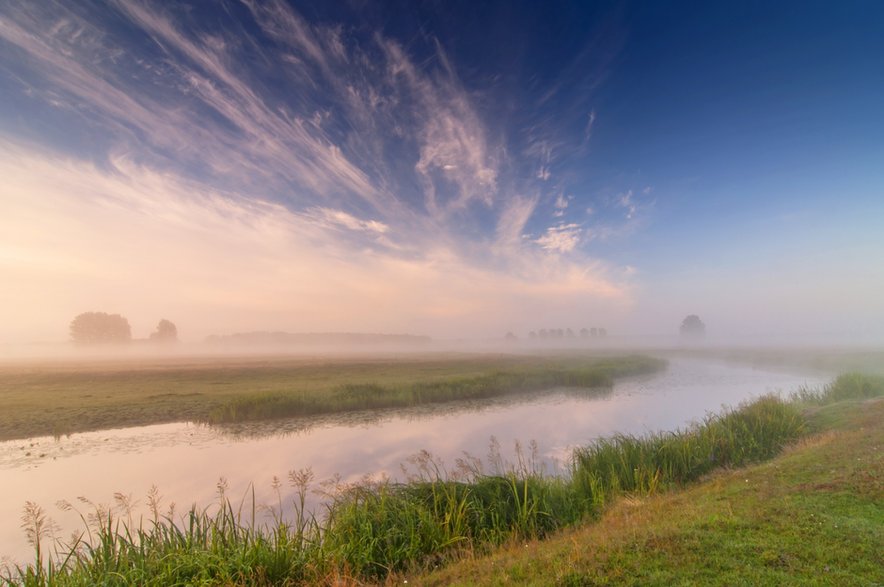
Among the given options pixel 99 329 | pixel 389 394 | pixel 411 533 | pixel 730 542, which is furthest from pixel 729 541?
pixel 99 329

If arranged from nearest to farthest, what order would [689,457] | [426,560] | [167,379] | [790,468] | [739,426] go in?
[426,560] → [790,468] → [689,457] → [739,426] → [167,379]

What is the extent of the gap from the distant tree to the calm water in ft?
486

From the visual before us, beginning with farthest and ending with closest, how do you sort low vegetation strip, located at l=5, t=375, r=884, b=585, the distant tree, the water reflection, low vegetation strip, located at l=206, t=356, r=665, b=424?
the distant tree, low vegetation strip, located at l=206, t=356, r=665, b=424, the water reflection, low vegetation strip, located at l=5, t=375, r=884, b=585

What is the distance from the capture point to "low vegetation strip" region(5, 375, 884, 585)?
21.4 feet

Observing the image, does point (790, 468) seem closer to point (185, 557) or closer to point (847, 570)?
point (847, 570)

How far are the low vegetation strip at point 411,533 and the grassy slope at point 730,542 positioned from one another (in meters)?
0.07

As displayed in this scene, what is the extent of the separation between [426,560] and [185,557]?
4621 millimetres

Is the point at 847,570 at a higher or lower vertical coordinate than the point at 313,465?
higher

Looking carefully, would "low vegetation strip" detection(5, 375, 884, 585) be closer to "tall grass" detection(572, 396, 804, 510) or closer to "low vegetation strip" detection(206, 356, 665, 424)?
"tall grass" detection(572, 396, 804, 510)

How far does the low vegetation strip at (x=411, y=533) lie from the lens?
21.4 feet

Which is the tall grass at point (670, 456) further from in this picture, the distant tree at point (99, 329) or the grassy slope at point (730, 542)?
the distant tree at point (99, 329)

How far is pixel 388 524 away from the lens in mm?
9047

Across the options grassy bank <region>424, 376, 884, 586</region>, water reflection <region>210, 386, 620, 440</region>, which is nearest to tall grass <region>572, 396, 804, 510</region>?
grassy bank <region>424, 376, 884, 586</region>

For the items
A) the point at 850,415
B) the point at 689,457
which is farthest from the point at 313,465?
the point at 850,415
